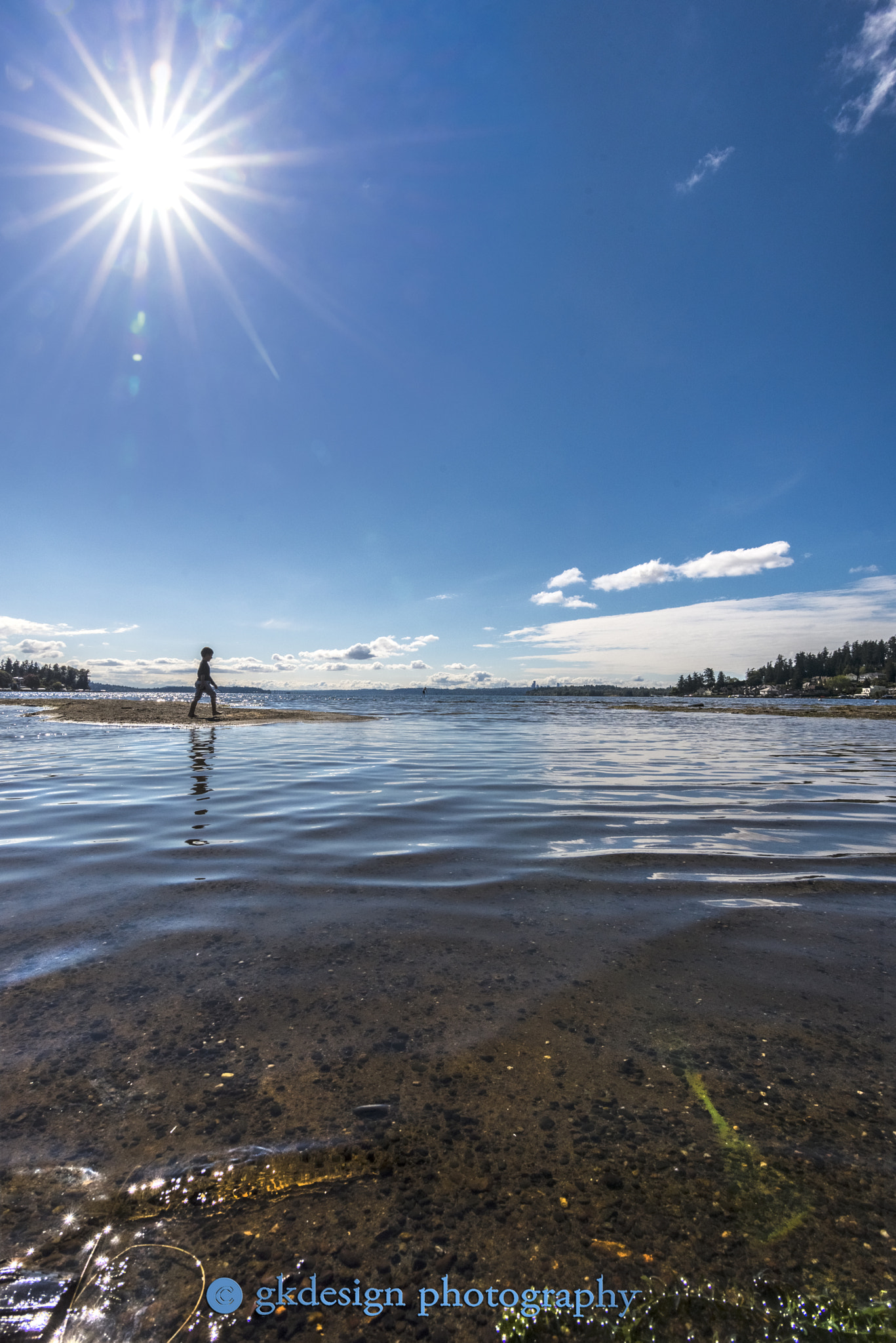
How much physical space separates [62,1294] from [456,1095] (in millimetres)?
1090

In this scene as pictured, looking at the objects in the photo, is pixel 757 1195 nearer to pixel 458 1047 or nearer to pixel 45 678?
pixel 458 1047

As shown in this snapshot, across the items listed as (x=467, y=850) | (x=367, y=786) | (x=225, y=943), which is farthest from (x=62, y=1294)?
(x=367, y=786)

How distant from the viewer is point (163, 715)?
71.2 feet

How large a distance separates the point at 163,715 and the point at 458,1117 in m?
22.8

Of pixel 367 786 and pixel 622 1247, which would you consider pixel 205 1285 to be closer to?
pixel 622 1247

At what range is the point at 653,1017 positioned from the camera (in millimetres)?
2359

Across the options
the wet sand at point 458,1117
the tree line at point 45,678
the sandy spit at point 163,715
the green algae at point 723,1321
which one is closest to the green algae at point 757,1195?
the wet sand at point 458,1117

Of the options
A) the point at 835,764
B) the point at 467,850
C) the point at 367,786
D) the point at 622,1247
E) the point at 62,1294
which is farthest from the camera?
the point at 835,764

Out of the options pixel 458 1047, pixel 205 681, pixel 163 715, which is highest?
pixel 205 681

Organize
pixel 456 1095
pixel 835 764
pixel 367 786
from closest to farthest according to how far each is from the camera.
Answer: pixel 456 1095
pixel 367 786
pixel 835 764

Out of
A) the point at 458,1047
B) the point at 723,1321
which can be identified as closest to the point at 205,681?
the point at 458,1047

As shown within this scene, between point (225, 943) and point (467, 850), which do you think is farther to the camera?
point (467, 850)

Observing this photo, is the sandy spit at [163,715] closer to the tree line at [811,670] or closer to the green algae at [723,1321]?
the green algae at [723,1321]

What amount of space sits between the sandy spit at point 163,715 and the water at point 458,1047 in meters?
16.2
